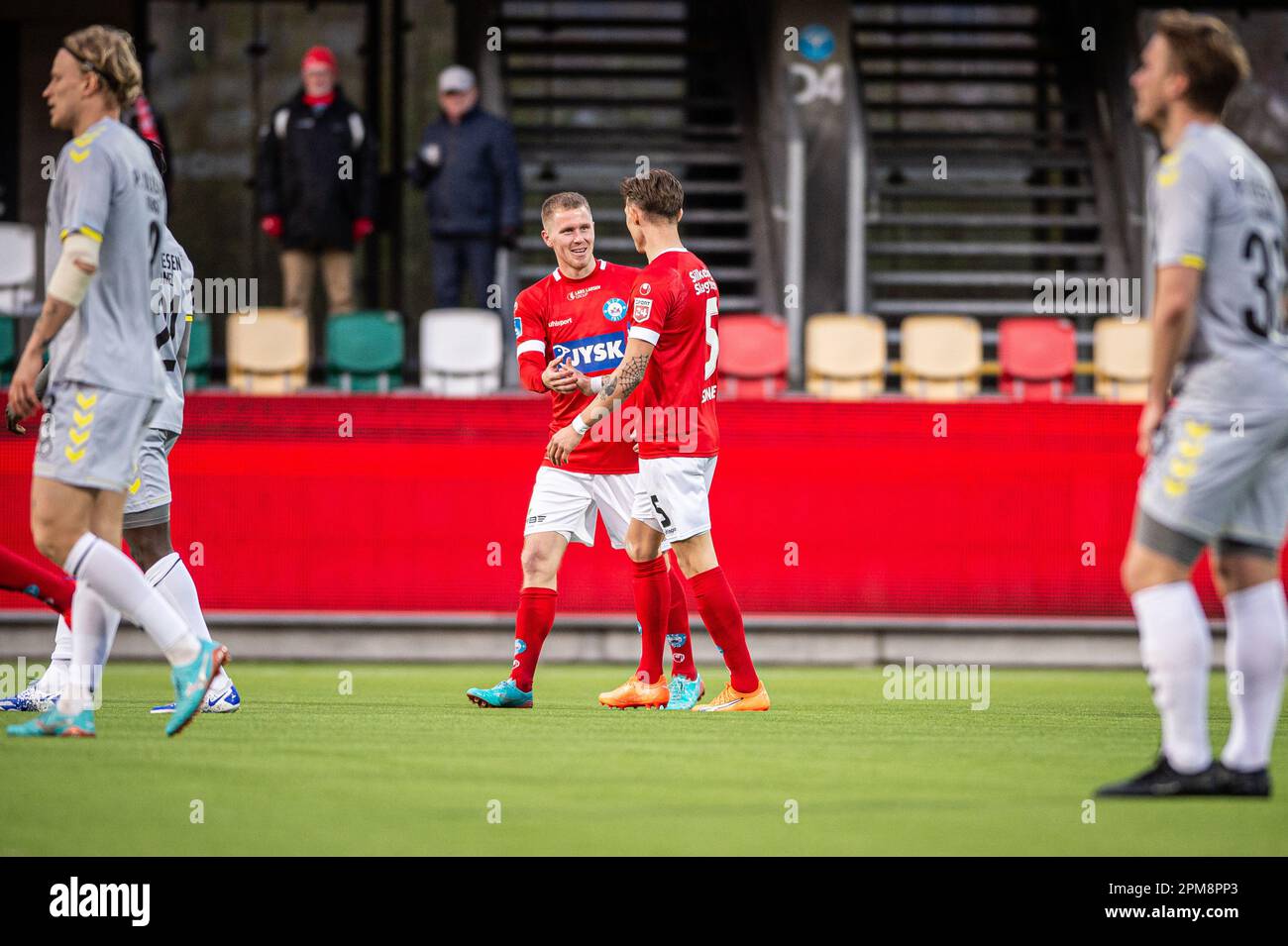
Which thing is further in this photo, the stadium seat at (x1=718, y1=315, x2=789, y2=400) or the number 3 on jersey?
the stadium seat at (x1=718, y1=315, x2=789, y2=400)

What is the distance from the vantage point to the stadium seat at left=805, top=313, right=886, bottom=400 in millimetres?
13337

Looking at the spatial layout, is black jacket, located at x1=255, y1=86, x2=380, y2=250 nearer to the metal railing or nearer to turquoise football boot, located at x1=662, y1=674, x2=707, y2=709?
the metal railing

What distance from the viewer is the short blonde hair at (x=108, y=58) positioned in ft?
19.1

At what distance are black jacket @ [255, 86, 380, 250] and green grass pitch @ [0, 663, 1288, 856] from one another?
6960mm

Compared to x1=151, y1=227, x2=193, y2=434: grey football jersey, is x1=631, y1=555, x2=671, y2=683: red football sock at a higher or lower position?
lower

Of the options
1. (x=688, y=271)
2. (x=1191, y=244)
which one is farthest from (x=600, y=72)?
(x=1191, y=244)

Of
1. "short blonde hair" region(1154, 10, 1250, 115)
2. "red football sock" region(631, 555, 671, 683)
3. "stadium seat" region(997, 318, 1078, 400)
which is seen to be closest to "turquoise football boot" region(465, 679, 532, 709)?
"red football sock" region(631, 555, 671, 683)

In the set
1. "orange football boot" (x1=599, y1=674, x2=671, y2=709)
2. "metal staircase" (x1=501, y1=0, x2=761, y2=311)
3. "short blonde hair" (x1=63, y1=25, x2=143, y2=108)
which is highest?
"metal staircase" (x1=501, y1=0, x2=761, y2=311)

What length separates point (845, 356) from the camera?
1342 centimetres

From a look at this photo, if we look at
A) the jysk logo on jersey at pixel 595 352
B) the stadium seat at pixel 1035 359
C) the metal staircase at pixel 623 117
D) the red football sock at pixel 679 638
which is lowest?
the red football sock at pixel 679 638

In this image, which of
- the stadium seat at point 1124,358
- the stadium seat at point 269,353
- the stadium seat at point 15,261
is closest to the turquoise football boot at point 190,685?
the stadium seat at point 269,353

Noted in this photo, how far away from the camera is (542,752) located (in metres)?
5.96

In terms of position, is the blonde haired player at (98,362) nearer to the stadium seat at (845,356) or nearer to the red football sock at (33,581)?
the red football sock at (33,581)
